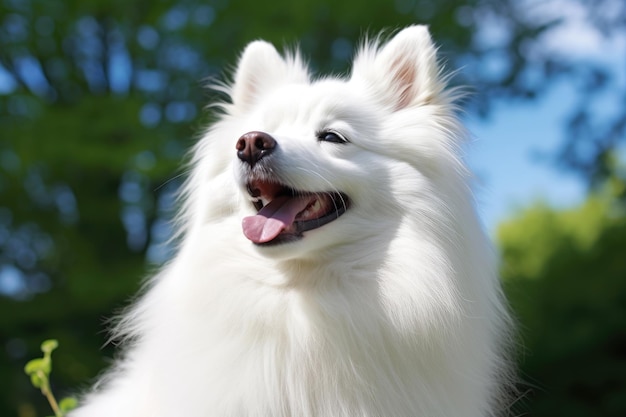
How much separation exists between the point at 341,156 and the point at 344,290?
62 cm

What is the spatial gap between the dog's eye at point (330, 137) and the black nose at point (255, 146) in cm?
35

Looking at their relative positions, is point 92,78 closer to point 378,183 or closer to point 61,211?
point 61,211

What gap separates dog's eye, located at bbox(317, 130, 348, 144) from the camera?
3.10 m

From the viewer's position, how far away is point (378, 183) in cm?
300

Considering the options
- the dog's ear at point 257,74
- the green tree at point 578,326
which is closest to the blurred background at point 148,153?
the green tree at point 578,326

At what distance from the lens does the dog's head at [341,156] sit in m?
2.86

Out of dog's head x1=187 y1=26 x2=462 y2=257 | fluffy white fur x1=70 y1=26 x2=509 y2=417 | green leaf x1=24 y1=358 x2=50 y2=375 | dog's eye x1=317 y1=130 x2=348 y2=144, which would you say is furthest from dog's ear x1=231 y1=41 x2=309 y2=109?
green leaf x1=24 y1=358 x2=50 y2=375

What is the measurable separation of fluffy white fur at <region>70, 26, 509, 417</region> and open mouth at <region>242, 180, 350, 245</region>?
0.05 m

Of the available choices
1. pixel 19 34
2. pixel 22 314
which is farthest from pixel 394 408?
pixel 19 34

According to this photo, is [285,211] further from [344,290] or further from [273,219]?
[344,290]

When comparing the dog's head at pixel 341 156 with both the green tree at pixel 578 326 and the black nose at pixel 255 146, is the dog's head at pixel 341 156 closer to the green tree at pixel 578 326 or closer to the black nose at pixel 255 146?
the black nose at pixel 255 146

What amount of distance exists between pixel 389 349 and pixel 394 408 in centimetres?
24

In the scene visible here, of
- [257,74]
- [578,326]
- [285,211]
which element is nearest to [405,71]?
[257,74]

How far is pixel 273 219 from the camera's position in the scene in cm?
288
